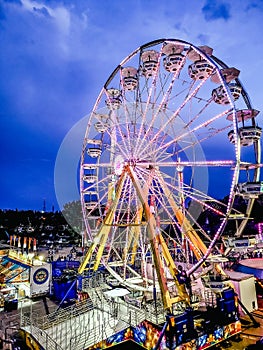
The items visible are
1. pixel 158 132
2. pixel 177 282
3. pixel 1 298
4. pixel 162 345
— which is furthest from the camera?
pixel 1 298

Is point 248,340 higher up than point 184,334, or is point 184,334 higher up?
point 184,334

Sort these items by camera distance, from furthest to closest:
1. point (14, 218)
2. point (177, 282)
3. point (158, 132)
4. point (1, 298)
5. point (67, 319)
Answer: point (14, 218), point (1, 298), point (158, 132), point (67, 319), point (177, 282)

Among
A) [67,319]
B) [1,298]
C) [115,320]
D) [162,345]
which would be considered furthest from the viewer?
[1,298]

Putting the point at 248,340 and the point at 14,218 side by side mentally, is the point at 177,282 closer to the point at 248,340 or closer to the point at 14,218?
the point at 248,340

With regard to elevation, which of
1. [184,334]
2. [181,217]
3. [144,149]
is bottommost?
[184,334]

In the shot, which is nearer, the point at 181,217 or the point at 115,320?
the point at 115,320

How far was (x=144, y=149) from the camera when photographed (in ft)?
44.5

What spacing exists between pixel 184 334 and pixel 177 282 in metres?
1.73

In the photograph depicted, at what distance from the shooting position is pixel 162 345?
32.0ft

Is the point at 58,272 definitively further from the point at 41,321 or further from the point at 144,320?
the point at 144,320

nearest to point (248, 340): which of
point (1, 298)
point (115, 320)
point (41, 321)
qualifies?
point (115, 320)

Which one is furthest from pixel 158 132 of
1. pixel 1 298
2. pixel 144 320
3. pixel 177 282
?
pixel 1 298

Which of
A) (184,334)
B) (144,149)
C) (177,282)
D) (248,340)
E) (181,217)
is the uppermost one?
(144,149)

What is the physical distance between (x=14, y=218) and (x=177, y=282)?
71.2 meters
